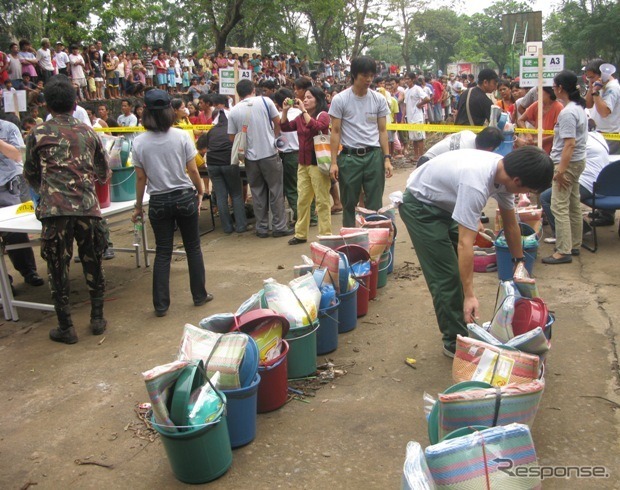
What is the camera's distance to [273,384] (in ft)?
11.9

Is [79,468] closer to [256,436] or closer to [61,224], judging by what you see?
[256,436]

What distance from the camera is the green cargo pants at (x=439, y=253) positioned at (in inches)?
155

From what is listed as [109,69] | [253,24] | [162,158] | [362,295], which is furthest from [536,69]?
[253,24]

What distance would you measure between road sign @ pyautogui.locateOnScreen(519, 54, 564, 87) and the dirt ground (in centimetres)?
300

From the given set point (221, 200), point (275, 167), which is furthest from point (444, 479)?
point (221, 200)

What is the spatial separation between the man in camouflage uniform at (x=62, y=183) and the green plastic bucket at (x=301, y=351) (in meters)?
2.03

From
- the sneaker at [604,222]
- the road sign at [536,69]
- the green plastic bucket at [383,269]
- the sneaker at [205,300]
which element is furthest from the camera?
the road sign at [536,69]

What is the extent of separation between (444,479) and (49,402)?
2772 millimetres

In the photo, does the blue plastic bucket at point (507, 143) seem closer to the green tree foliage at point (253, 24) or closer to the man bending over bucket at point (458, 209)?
the man bending over bucket at point (458, 209)

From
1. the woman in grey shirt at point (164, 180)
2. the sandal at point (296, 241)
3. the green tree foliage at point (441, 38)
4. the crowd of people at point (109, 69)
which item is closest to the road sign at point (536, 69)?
the sandal at point (296, 241)

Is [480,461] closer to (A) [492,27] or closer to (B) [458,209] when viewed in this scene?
(B) [458,209]

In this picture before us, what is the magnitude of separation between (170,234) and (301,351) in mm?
1978

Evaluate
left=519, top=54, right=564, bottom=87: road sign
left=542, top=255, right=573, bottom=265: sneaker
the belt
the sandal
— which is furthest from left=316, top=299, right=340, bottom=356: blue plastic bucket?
left=519, top=54, right=564, bottom=87: road sign

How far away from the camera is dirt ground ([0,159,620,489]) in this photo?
10.3 feet
